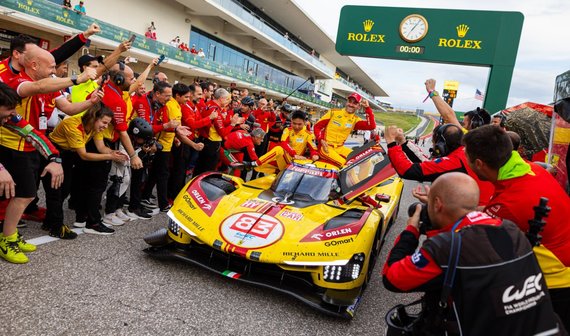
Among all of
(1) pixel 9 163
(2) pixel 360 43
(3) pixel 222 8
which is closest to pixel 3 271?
(1) pixel 9 163

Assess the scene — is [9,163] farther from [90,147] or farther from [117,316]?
[117,316]

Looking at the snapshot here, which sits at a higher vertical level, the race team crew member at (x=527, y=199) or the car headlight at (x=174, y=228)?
the race team crew member at (x=527, y=199)

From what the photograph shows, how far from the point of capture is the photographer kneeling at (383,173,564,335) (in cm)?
147

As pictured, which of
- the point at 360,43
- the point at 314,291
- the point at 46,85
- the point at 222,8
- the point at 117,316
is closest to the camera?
the point at 117,316

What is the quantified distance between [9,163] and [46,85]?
80 centimetres

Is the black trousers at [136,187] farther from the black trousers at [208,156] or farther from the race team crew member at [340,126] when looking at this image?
the race team crew member at [340,126]

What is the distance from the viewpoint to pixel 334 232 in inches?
121

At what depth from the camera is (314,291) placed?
9.60 ft

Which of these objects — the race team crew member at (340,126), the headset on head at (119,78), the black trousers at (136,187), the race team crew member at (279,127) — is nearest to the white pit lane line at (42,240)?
the black trousers at (136,187)

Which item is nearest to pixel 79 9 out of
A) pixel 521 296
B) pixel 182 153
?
pixel 182 153

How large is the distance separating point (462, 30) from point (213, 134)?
22.6ft

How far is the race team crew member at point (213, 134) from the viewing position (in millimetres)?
5980

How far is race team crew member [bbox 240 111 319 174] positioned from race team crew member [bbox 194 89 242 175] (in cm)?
77

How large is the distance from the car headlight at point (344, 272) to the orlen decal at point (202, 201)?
4.04 ft
